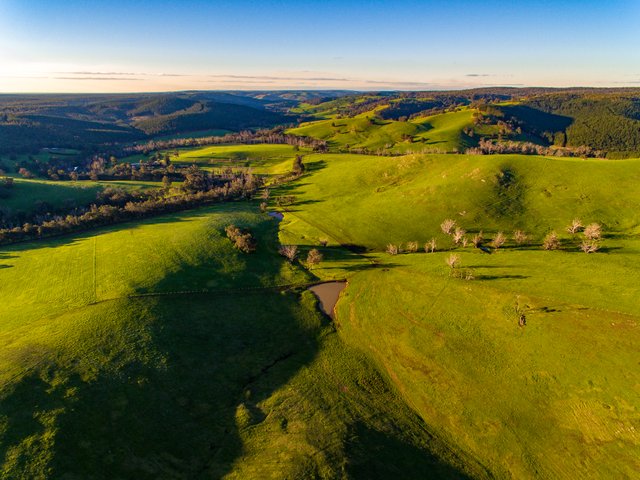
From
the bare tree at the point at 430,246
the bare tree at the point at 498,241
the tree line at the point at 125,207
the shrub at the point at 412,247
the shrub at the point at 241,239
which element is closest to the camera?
the bare tree at the point at 498,241

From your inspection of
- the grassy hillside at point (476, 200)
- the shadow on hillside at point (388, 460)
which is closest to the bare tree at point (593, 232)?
the grassy hillside at point (476, 200)

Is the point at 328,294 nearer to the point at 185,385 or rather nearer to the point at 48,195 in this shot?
the point at 185,385

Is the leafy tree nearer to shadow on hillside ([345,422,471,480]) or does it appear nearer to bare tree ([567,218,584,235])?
shadow on hillside ([345,422,471,480])

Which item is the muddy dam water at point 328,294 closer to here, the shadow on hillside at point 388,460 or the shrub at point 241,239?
the shrub at point 241,239

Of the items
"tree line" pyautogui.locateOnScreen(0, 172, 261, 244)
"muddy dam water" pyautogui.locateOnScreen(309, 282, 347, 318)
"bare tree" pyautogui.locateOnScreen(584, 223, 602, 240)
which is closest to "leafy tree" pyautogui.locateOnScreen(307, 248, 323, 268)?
"muddy dam water" pyautogui.locateOnScreen(309, 282, 347, 318)

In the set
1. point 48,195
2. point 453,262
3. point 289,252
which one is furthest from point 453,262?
point 48,195

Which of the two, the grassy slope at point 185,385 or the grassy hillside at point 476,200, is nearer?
the grassy slope at point 185,385
